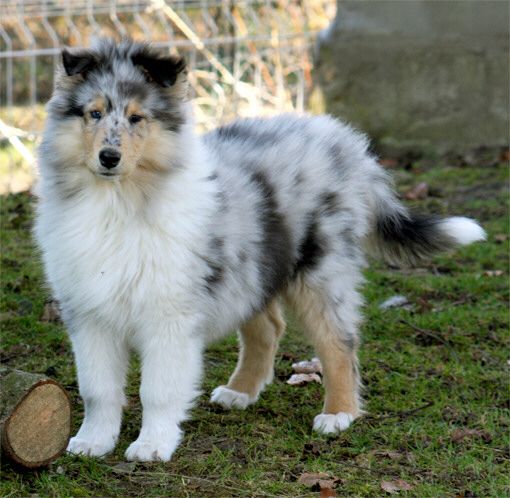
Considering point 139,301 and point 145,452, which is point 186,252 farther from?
point 145,452

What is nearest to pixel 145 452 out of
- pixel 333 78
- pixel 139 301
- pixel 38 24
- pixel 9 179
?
pixel 139 301

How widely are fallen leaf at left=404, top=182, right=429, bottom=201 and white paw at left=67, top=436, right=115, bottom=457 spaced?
484 cm

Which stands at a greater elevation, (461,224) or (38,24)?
(461,224)

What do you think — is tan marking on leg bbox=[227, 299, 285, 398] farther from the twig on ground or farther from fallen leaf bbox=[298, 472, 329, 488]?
fallen leaf bbox=[298, 472, 329, 488]

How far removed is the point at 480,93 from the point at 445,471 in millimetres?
6224

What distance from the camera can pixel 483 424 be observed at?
185 inches

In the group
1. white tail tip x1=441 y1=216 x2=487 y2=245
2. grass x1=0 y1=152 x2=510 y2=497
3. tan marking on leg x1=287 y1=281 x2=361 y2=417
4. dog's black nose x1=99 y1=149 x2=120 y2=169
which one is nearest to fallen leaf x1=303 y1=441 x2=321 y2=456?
grass x1=0 y1=152 x2=510 y2=497

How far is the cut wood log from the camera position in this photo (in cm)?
360

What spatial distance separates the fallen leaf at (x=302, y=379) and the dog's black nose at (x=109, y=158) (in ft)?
6.10

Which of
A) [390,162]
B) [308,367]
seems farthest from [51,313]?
[390,162]

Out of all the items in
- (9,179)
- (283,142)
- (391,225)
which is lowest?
(9,179)

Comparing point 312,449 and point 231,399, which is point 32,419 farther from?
point 231,399

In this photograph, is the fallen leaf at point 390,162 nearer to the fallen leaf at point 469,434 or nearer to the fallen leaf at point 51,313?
the fallen leaf at point 51,313

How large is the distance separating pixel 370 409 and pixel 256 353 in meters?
0.62
